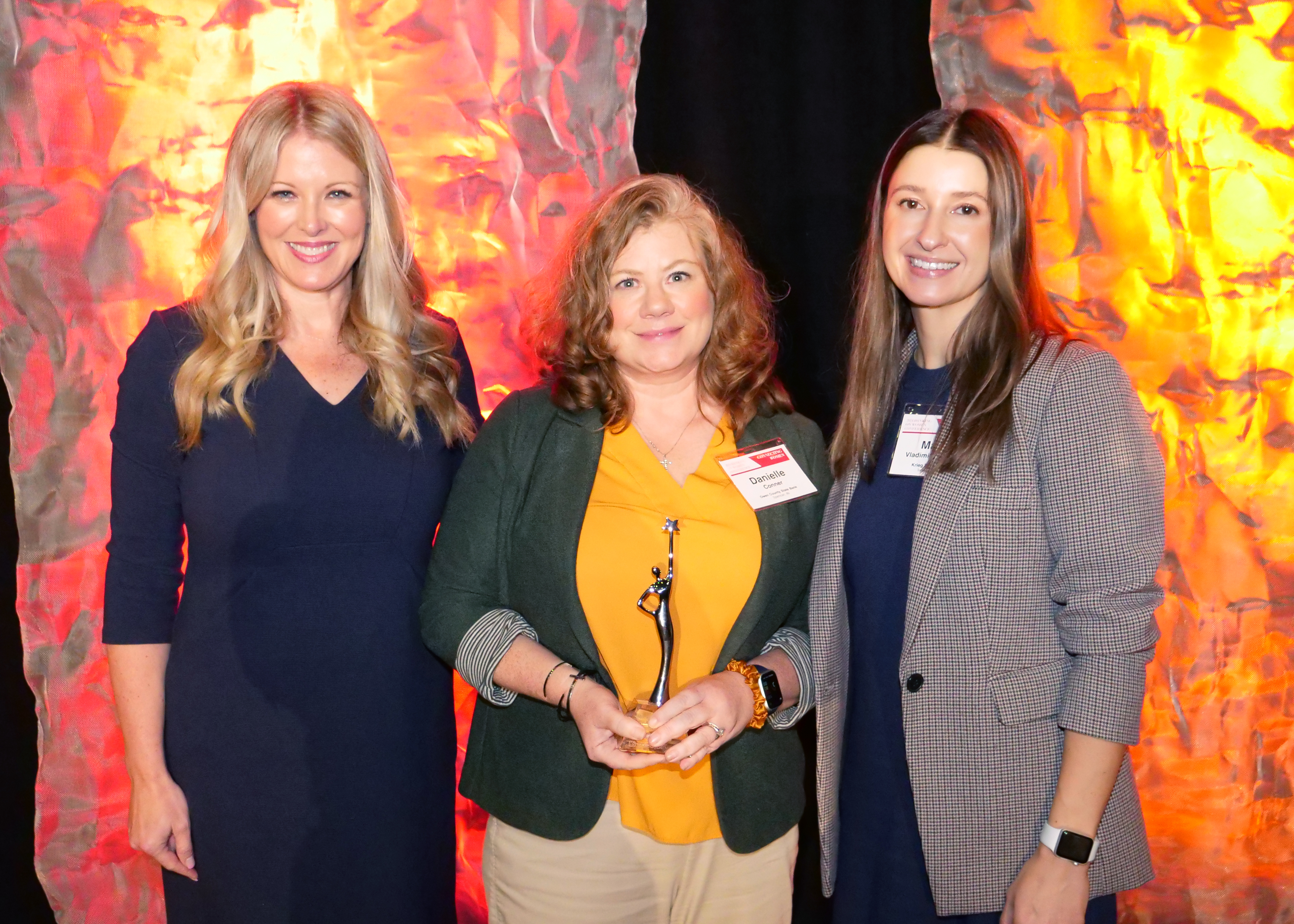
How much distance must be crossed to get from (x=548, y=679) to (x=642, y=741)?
0.23 m

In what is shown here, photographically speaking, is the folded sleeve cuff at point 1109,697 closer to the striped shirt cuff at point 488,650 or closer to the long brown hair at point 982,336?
the long brown hair at point 982,336

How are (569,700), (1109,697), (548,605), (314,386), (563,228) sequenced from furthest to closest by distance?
(563,228)
(314,386)
(548,605)
(569,700)
(1109,697)

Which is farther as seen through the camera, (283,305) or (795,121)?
(795,121)

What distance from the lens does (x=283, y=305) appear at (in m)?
1.97

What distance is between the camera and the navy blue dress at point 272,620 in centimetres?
182

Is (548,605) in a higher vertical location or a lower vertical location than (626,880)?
higher

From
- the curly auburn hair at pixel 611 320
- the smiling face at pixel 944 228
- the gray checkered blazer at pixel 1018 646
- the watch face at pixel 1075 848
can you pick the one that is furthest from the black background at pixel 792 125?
the watch face at pixel 1075 848

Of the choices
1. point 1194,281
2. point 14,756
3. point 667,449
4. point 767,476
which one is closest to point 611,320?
point 667,449

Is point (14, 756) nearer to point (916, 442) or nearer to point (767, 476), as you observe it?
point (767, 476)

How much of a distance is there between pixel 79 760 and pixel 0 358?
42.1 inches

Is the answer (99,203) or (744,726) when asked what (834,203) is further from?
(99,203)

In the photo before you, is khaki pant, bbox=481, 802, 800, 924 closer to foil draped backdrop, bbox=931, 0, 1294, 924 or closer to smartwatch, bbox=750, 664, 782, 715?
smartwatch, bbox=750, 664, 782, 715

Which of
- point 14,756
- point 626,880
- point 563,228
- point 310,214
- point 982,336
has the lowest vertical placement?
point 14,756

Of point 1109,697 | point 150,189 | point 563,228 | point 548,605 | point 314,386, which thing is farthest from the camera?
point 563,228
